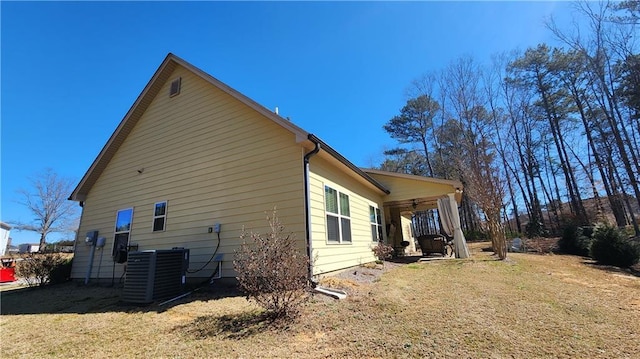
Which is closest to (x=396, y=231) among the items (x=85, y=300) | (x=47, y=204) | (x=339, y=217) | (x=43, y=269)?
(x=339, y=217)

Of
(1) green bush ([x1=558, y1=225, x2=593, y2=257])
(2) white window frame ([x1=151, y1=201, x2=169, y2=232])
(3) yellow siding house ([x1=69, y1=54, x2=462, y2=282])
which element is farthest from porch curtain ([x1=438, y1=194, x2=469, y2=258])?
(2) white window frame ([x1=151, y1=201, x2=169, y2=232])

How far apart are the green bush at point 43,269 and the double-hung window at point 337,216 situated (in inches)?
383

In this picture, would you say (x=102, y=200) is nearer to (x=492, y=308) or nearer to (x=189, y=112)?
(x=189, y=112)

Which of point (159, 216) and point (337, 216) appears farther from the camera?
point (159, 216)

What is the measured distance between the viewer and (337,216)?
7891mm

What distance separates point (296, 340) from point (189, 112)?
7602mm

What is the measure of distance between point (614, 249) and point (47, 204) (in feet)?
150

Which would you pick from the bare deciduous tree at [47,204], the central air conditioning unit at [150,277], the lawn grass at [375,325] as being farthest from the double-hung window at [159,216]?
the bare deciduous tree at [47,204]

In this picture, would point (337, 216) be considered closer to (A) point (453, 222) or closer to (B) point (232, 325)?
(B) point (232, 325)

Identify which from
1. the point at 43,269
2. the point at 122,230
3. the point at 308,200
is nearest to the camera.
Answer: the point at 308,200

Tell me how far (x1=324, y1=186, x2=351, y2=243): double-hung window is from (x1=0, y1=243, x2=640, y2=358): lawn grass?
1508 millimetres

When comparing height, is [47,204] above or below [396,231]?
above

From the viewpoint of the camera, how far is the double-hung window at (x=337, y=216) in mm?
7420

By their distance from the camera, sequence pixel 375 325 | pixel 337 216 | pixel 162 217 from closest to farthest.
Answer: pixel 375 325 → pixel 337 216 → pixel 162 217
